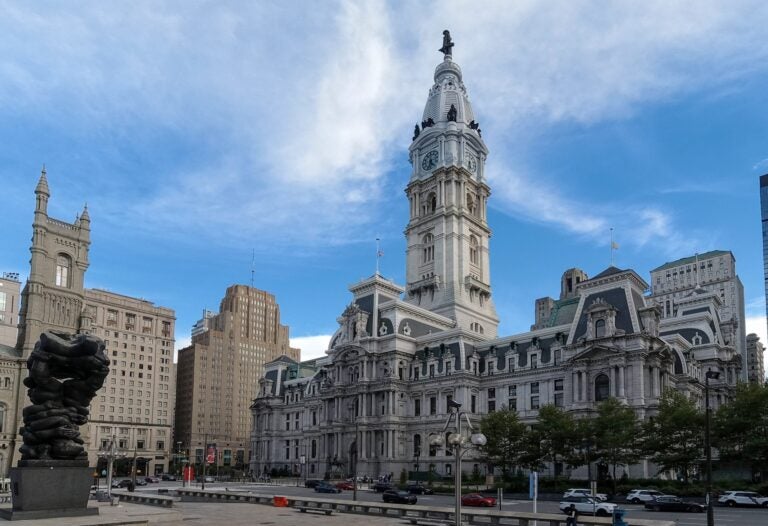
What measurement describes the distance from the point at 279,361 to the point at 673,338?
83386 millimetres

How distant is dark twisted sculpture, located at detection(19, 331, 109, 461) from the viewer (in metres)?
34.8

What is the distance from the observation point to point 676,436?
234 feet

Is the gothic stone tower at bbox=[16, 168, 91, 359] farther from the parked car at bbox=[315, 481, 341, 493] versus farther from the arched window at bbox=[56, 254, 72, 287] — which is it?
the parked car at bbox=[315, 481, 341, 493]

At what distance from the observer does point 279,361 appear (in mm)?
152625

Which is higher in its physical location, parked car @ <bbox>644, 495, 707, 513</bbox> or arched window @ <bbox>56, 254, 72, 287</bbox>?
arched window @ <bbox>56, 254, 72, 287</bbox>

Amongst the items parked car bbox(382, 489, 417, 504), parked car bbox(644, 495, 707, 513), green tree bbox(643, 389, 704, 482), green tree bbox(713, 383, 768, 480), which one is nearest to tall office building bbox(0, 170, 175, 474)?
parked car bbox(382, 489, 417, 504)

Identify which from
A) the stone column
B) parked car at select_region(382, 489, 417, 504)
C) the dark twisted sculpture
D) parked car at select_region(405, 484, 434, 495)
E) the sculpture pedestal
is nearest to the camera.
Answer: the sculpture pedestal

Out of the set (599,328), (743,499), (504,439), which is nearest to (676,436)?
(743,499)

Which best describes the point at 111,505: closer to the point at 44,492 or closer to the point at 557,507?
the point at 44,492

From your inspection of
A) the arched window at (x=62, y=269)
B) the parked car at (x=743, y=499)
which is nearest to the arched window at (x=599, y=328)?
the parked car at (x=743, y=499)

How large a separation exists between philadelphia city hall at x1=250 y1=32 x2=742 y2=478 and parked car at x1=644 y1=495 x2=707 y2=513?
29.8 metres

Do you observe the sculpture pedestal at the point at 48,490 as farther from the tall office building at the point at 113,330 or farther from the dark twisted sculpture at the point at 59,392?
the tall office building at the point at 113,330

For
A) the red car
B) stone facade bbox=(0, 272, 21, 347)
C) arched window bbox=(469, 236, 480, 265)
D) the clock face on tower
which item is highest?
the clock face on tower

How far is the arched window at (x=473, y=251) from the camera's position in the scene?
14138 cm
